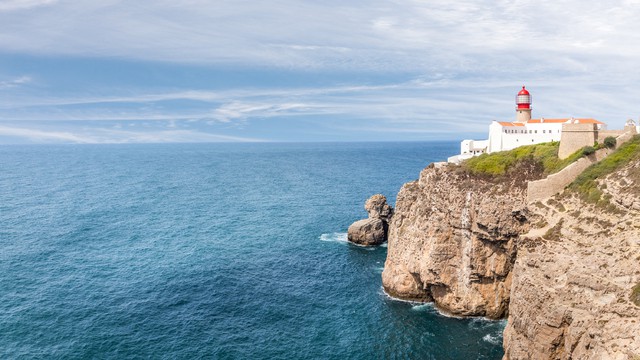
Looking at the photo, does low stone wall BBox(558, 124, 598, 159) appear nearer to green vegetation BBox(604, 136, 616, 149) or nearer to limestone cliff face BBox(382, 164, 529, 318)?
green vegetation BBox(604, 136, 616, 149)

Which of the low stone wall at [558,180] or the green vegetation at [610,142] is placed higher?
the green vegetation at [610,142]

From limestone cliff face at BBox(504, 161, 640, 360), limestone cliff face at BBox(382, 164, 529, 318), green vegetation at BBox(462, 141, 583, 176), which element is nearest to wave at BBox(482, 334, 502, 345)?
limestone cliff face at BBox(382, 164, 529, 318)

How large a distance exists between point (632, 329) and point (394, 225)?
35.6 m

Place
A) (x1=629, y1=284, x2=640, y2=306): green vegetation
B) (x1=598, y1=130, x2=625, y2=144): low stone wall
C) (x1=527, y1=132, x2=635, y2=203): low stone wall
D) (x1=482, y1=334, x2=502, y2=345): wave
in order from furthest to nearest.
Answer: (x1=598, y1=130, x2=625, y2=144): low stone wall, (x1=527, y1=132, x2=635, y2=203): low stone wall, (x1=482, y1=334, x2=502, y2=345): wave, (x1=629, y1=284, x2=640, y2=306): green vegetation

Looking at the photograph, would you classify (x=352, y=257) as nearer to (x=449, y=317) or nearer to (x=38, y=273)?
(x=449, y=317)

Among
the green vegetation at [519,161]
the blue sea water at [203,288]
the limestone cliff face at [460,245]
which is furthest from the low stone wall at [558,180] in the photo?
the blue sea water at [203,288]

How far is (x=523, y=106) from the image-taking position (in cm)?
7388

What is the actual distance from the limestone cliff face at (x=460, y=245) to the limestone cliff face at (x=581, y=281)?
6832 millimetres

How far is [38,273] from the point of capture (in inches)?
2479

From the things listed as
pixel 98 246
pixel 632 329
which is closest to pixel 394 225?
pixel 632 329

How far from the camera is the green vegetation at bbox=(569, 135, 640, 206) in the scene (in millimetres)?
40706

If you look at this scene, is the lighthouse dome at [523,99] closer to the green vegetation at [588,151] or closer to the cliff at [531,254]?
the cliff at [531,254]

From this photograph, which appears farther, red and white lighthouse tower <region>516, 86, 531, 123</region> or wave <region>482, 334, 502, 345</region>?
red and white lighthouse tower <region>516, 86, 531, 123</region>

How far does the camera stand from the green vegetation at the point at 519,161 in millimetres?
52150
